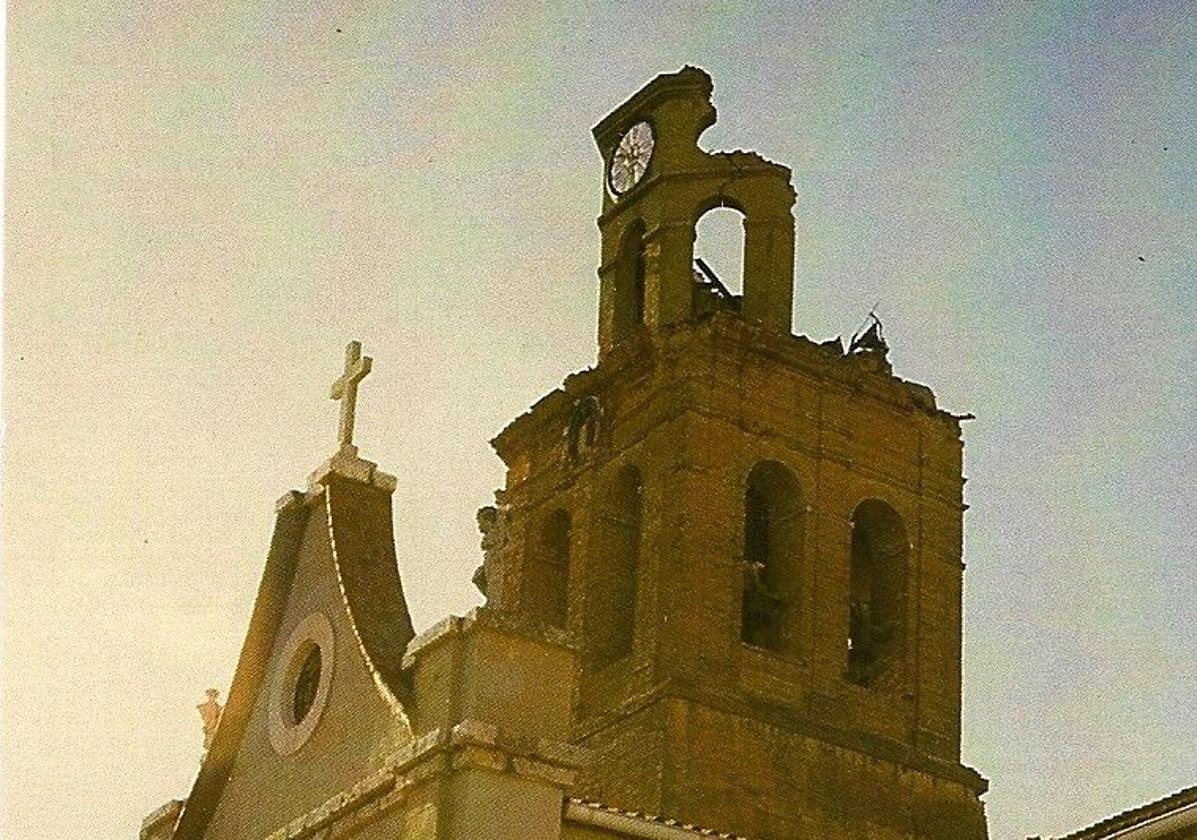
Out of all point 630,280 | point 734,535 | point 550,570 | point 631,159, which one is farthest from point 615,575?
point 631,159

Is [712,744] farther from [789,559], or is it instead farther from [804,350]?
[804,350]

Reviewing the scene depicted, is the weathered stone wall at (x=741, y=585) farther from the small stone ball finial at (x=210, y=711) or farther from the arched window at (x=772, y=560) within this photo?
the small stone ball finial at (x=210, y=711)

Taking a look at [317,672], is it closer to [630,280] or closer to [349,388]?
[349,388]

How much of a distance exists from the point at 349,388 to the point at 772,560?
10130 mm

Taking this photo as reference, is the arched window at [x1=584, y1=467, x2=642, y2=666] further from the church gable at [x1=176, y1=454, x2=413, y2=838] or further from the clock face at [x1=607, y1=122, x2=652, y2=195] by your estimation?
the church gable at [x1=176, y1=454, x2=413, y2=838]

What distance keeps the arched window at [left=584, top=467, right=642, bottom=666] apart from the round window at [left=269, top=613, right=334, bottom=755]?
9.31 m

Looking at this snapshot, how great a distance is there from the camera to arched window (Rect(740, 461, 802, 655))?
1171 inches

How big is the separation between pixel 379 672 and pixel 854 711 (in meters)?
11.7

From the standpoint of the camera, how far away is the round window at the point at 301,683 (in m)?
19.7

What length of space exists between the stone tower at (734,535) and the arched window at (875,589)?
0.03 meters

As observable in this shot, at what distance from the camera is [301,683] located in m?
20.3

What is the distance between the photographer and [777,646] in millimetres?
29656

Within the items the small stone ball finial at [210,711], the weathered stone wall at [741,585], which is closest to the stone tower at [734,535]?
the weathered stone wall at [741,585]

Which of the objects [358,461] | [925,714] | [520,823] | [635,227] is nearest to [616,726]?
[925,714]
